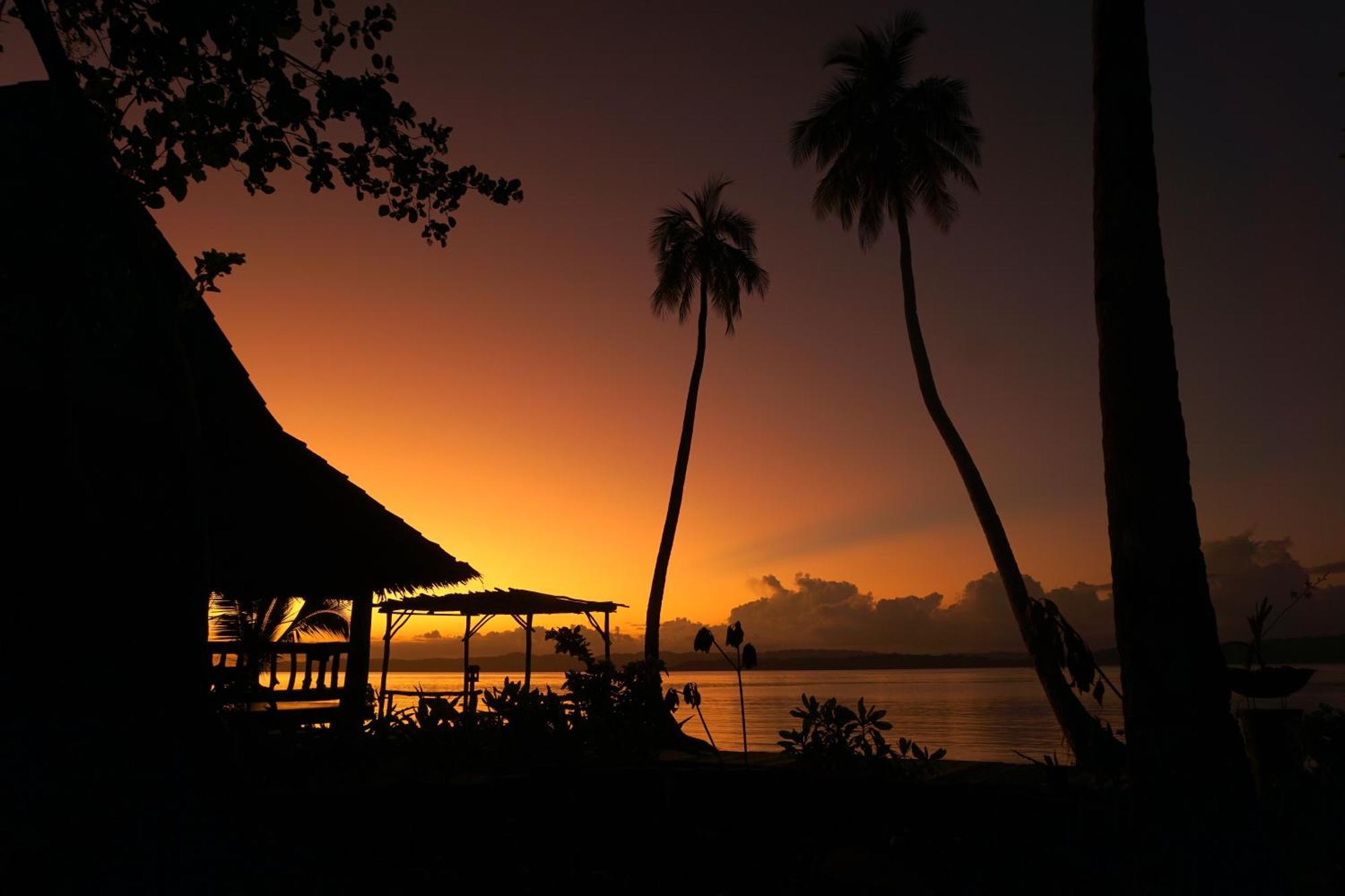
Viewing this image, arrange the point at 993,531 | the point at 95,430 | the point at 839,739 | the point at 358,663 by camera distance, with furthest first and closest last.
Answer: the point at 993,531 → the point at 358,663 → the point at 95,430 → the point at 839,739

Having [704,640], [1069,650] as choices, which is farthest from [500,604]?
[1069,650]

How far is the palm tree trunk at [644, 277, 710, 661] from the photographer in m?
19.6

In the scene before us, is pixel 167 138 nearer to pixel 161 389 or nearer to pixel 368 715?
→ pixel 161 389

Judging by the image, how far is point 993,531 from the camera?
1462 cm

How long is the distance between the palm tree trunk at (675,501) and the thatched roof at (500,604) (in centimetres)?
205

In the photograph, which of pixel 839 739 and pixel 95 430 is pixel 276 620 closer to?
pixel 95 430

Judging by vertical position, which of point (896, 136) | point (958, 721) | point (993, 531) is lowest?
point (958, 721)

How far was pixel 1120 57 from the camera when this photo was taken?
16.8ft

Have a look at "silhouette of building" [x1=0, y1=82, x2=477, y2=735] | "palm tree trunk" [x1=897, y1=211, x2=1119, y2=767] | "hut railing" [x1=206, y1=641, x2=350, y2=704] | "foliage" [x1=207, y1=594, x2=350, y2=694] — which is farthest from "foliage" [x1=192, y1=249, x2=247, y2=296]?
"foliage" [x1=207, y1=594, x2=350, y2=694]

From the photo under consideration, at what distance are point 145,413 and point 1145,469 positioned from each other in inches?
268

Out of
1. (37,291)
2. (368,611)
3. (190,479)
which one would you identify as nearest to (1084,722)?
(368,611)

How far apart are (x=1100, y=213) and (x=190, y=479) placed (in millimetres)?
5116

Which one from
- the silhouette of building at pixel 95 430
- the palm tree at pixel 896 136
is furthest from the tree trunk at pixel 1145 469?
the palm tree at pixel 896 136

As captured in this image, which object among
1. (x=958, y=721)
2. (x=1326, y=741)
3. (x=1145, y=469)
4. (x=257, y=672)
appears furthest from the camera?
(x=958, y=721)
